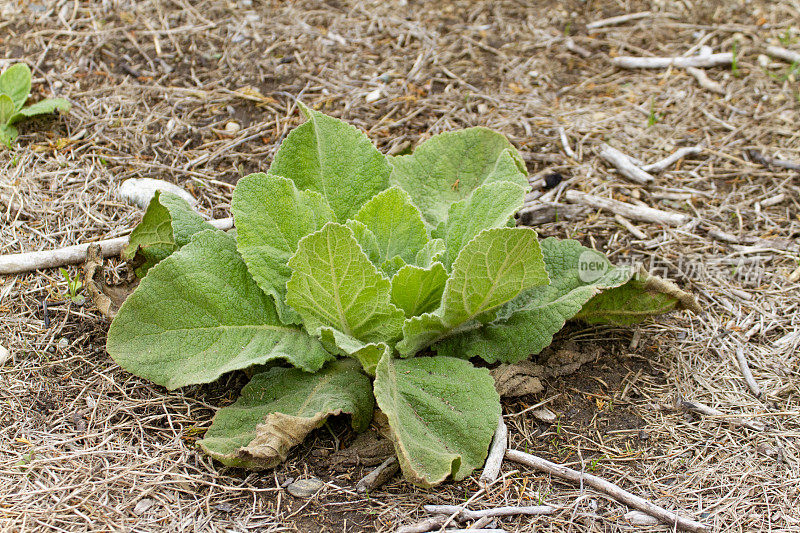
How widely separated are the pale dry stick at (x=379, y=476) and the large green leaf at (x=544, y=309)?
473 millimetres

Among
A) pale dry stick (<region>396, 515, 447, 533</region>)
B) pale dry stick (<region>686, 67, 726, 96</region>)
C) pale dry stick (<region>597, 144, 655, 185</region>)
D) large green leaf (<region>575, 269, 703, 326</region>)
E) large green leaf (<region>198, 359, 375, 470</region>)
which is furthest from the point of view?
pale dry stick (<region>686, 67, 726, 96</region>)

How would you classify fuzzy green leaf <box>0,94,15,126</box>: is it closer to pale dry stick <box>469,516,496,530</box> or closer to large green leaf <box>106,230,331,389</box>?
large green leaf <box>106,230,331,389</box>

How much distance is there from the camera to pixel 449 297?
6.90 ft

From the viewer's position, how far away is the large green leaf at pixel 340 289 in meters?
1.94

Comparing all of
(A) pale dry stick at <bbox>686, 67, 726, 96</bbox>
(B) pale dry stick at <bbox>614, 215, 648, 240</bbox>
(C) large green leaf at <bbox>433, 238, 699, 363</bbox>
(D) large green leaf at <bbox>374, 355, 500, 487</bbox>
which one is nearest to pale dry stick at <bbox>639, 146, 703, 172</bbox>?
(B) pale dry stick at <bbox>614, 215, 648, 240</bbox>

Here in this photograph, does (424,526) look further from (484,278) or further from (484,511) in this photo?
(484,278)

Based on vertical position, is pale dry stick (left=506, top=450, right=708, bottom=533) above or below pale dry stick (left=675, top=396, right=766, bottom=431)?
above

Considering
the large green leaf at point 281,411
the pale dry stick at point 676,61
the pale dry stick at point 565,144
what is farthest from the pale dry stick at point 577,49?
the large green leaf at point 281,411

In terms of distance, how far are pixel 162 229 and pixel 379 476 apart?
3.79 ft

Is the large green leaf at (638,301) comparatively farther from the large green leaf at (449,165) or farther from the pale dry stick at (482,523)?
the pale dry stick at (482,523)

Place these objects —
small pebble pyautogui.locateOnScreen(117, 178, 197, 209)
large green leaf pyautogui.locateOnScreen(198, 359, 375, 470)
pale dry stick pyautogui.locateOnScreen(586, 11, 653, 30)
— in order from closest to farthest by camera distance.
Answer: large green leaf pyautogui.locateOnScreen(198, 359, 375, 470), small pebble pyautogui.locateOnScreen(117, 178, 197, 209), pale dry stick pyautogui.locateOnScreen(586, 11, 653, 30)

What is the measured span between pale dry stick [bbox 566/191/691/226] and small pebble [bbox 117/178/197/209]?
5.77ft

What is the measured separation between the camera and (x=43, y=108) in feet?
10.3

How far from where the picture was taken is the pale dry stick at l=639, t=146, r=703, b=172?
10.8ft
